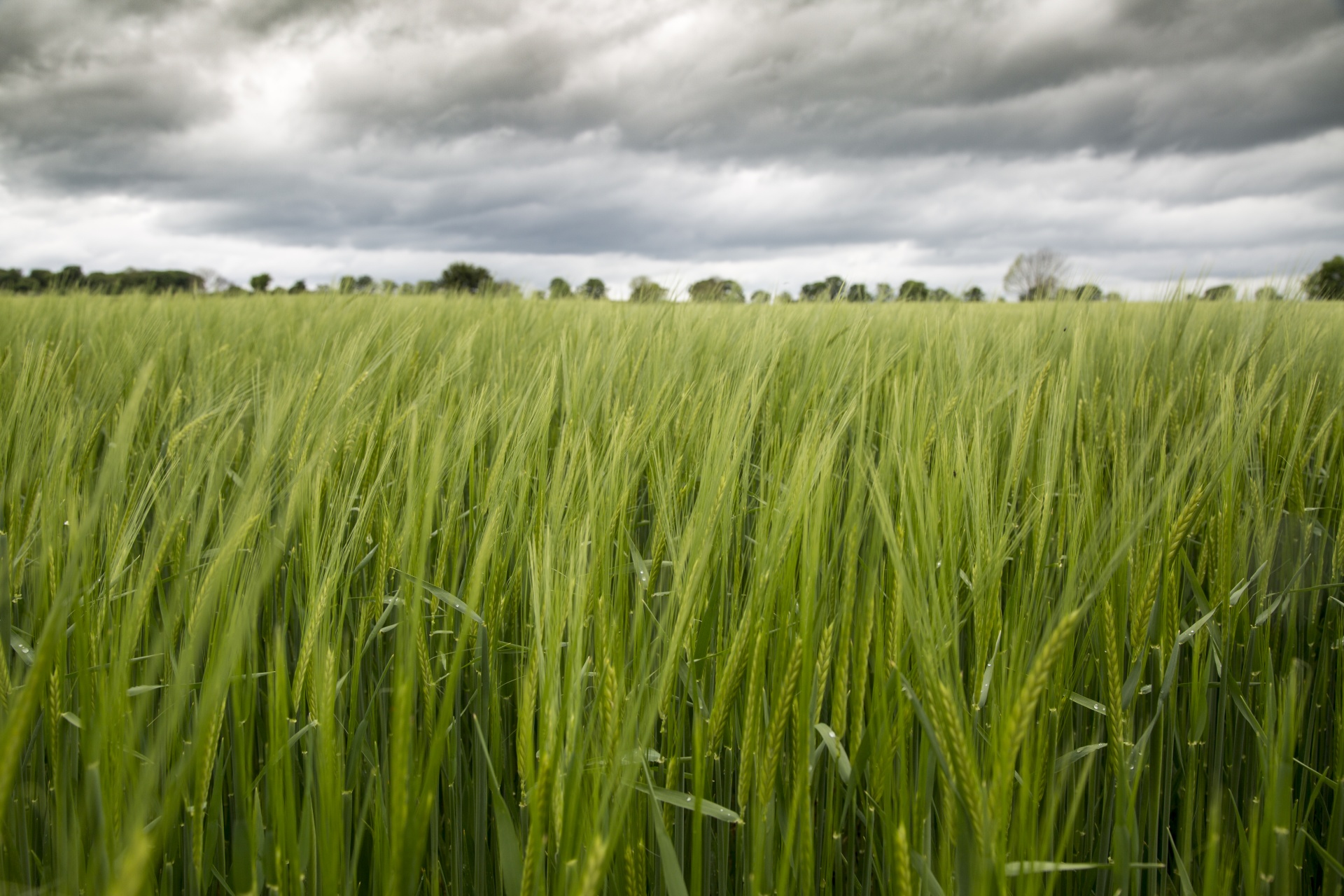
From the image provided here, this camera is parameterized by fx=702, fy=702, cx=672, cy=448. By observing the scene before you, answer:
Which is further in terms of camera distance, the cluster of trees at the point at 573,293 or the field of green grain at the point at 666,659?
the cluster of trees at the point at 573,293

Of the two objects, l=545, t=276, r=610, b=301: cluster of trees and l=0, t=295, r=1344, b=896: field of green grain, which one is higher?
l=545, t=276, r=610, b=301: cluster of trees

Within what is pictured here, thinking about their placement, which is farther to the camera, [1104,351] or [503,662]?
[1104,351]

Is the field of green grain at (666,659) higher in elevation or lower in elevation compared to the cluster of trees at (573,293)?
lower

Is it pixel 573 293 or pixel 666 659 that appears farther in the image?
pixel 573 293

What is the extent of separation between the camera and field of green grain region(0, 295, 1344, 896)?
0.53 m

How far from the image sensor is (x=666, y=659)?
57 centimetres

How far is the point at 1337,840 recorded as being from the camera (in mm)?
707

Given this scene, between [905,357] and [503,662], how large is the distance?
128cm

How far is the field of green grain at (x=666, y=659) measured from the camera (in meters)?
0.53

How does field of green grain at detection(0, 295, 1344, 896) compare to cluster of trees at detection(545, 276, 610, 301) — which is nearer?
field of green grain at detection(0, 295, 1344, 896)

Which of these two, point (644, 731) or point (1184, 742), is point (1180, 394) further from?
point (644, 731)

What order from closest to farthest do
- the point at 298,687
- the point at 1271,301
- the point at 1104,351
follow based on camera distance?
the point at 298,687 < the point at 1104,351 < the point at 1271,301

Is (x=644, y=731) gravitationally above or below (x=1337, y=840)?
above

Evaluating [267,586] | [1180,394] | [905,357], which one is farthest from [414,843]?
[1180,394]
